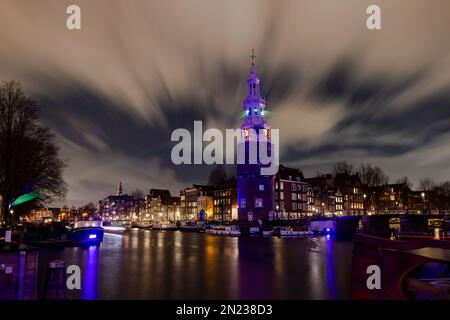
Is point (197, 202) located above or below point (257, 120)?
below

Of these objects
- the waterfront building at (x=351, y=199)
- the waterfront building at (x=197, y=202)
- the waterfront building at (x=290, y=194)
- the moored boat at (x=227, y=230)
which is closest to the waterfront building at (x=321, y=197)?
the waterfront building at (x=351, y=199)

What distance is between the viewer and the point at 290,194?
129m

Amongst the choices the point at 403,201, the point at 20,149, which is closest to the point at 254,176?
Result: the point at 403,201

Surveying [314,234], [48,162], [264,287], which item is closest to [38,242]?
[48,162]

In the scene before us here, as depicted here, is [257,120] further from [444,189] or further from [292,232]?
[444,189]

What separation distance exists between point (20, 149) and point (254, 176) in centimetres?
7390

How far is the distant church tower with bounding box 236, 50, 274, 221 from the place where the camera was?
111m

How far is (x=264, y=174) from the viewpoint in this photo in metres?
112

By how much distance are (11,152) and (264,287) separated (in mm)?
37434

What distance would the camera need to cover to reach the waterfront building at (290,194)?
125438 mm

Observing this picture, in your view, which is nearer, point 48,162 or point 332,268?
point 332,268

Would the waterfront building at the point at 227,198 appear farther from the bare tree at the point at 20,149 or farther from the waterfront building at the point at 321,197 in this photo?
the bare tree at the point at 20,149

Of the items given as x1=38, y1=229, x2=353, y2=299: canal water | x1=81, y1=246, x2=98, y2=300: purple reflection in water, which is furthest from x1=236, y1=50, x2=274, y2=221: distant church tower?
x1=81, y1=246, x2=98, y2=300: purple reflection in water
